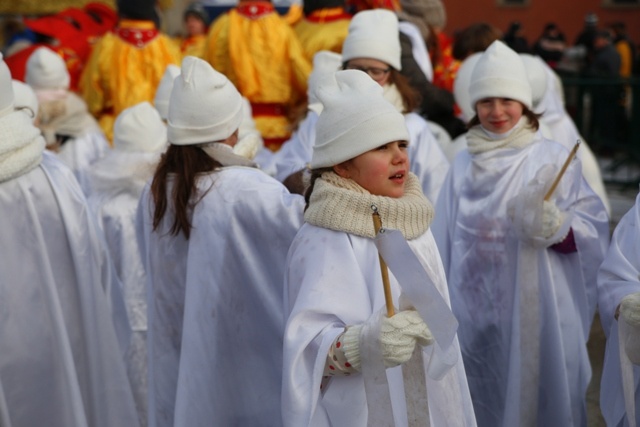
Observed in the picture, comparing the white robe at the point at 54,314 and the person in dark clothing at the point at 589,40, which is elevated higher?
the white robe at the point at 54,314

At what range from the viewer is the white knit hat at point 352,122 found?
378 centimetres

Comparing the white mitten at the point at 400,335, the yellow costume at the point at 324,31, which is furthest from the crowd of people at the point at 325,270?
the yellow costume at the point at 324,31

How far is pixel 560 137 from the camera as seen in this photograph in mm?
7434

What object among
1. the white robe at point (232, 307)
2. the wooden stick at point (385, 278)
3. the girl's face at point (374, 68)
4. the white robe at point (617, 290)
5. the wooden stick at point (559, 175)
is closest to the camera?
the wooden stick at point (385, 278)

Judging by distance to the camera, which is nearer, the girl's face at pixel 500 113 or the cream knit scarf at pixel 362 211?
the cream knit scarf at pixel 362 211

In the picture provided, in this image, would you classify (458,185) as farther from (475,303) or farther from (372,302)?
(372,302)

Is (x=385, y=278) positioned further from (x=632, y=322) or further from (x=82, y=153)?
(x=82, y=153)

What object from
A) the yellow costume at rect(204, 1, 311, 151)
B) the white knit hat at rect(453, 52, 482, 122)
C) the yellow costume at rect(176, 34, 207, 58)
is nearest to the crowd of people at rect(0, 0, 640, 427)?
the white knit hat at rect(453, 52, 482, 122)

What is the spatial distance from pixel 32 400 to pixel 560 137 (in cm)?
400

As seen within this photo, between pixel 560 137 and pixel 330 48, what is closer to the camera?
pixel 560 137

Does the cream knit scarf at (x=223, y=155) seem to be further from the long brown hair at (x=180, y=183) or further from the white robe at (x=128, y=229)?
the white robe at (x=128, y=229)

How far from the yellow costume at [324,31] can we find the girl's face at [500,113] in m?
3.87

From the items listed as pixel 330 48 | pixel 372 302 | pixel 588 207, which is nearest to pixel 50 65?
pixel 330 48

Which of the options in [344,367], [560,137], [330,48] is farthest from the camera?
[330,48]
